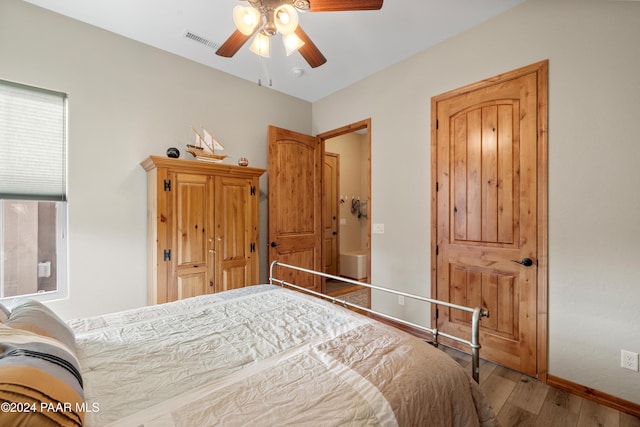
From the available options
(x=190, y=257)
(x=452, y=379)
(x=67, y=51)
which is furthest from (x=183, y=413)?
(x=67, y=51)

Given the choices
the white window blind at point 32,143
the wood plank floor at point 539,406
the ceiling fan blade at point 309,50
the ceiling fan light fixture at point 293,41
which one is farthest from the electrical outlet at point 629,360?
the white window blind at point 32,143

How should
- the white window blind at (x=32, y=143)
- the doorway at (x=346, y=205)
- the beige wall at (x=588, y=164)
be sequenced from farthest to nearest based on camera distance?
the doorway at (x=346, y=205) → the white window blind at (x=32, y=143) → the beige wall at (x=588, y=164)

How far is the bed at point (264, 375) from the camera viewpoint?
0.84 metres

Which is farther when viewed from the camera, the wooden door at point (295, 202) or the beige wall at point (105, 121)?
the wooden door at point (295, 202)

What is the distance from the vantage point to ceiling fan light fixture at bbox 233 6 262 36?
1.72m

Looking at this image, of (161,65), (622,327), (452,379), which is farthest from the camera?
(161,65)

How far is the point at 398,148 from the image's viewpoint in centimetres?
312

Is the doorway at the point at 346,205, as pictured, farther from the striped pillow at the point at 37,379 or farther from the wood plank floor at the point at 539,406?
the striped pillow at the point at 37,379

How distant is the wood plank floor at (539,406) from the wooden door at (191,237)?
2.50 meters

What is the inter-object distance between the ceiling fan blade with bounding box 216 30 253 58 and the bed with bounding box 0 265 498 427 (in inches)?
70.6

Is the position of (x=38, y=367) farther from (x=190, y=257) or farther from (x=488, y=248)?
(x=488, y=248)

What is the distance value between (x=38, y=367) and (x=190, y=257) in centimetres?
199

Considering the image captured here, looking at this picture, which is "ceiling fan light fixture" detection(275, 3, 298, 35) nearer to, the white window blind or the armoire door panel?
the armoire door panel

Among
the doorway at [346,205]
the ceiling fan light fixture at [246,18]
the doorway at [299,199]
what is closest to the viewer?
the ceiling fan light fixture at [246,18]
